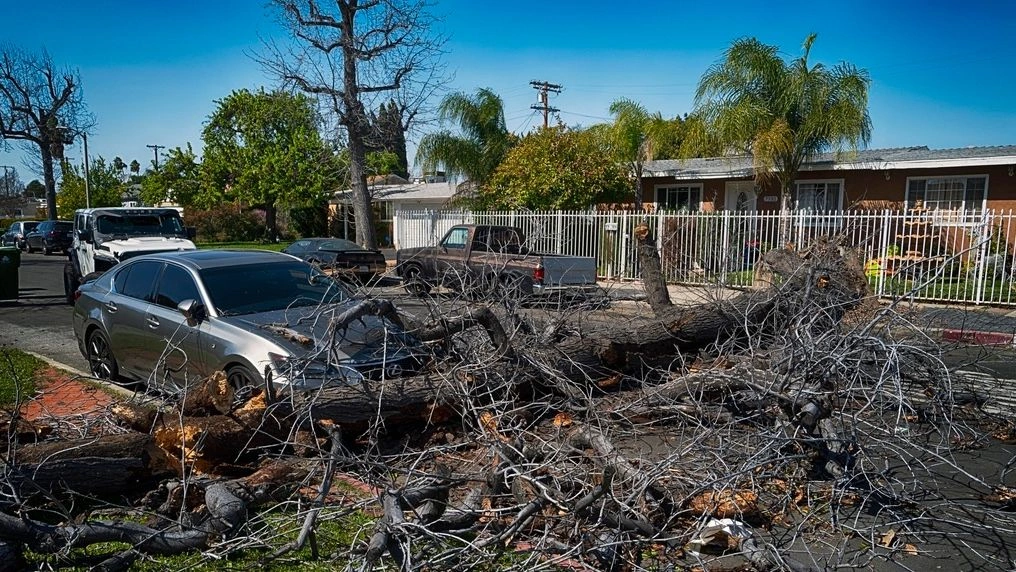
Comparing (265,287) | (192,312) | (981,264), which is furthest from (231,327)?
(981,264)

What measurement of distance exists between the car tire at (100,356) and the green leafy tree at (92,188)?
1931 inches

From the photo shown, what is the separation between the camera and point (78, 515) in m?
4.18

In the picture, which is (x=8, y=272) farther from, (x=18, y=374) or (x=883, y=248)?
(x=883, y=248)

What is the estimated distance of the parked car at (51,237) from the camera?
3444 centimetres

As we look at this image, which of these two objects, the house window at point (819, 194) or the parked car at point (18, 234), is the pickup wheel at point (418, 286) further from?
the parked car at point (18, 234)

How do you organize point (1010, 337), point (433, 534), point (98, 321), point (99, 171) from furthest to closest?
point (99, 171), point (1010, 337), point (98, 321), point (433, 534)

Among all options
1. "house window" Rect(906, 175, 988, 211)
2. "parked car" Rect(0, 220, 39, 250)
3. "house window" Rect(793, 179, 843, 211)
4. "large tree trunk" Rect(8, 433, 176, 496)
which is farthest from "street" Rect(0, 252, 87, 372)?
"parked car" Rect(0, 220, 39, 250)

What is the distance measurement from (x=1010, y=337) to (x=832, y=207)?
10.1m

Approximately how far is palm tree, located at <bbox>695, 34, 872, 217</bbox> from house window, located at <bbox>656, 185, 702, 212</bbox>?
4.44 meters

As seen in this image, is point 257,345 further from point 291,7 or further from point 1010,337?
point 291,7

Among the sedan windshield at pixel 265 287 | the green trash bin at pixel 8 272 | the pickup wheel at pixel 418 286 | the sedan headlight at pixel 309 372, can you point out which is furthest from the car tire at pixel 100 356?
the green trash bin at pixel 8 272

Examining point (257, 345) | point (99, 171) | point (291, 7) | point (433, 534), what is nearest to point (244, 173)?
point (291, 7)

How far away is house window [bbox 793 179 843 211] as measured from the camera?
19.7 metres

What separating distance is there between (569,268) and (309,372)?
26.7ft
